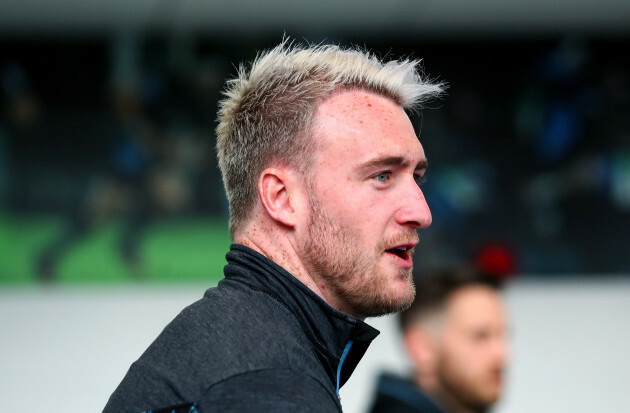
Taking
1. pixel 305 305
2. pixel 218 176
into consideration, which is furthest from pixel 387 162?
pixel 218 176

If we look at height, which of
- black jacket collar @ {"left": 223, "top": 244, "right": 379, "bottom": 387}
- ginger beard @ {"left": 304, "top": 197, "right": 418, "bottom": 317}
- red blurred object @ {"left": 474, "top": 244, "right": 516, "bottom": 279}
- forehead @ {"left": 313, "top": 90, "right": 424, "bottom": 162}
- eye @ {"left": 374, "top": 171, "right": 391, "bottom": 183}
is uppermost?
red blurred object @ {"left": 474, "top": 244, "right": 516, "bottom": 279}

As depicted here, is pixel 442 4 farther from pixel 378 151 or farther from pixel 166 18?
pixel 378 151

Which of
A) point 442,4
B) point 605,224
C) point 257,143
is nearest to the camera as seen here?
point 257,143

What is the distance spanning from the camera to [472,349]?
2447 mm

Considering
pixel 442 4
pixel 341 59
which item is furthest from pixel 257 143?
pixel 442 4

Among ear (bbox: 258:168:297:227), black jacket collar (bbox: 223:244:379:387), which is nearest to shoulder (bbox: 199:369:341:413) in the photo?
black jacket collar (bbox: 223:244:379:387)

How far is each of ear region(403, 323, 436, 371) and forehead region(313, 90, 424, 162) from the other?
1230 mm

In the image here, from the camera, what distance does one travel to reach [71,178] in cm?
392

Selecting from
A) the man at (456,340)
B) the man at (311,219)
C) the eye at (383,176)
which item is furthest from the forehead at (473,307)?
the eye at (383,176)

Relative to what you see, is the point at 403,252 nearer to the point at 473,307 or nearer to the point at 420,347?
the point at 420,347

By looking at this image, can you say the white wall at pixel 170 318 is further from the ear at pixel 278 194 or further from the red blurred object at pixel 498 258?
the ear at pixel 278 194

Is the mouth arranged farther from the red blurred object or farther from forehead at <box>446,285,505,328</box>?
the red blurred object

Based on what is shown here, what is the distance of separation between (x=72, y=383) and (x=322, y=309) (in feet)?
9.96

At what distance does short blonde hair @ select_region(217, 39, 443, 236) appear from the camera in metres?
1.28
